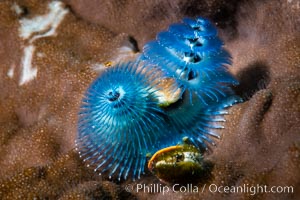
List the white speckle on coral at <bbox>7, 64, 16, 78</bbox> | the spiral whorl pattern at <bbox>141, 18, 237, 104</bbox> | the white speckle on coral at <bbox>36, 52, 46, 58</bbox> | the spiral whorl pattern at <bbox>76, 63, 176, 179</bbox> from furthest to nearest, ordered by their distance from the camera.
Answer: the white speckle on coral at <bbox>7, 64, 16, 78</bbox>
the white speckle on coral at <bbox>36, 52, 46, 58</bbox>
the spiral whorl pattern at <bbox>141, 18, 237, 104</bbox>
the spiral whorl pattern at <bbox>76, 63, 176, 179</bbox>

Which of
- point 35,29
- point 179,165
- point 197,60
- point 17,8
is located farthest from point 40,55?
point 179,165

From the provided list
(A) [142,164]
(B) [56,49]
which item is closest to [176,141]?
(A) [142,164]

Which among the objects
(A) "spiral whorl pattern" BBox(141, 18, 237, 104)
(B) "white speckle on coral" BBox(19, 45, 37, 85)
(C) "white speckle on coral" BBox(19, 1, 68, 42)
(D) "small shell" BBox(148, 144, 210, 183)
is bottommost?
(D) "small shell" BBox(148, 144, 210, 183)

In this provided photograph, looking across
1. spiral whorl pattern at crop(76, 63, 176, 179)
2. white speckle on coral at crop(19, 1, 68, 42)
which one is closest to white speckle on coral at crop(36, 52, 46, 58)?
white speckle on coral at crop(19, 1, 68, 42)

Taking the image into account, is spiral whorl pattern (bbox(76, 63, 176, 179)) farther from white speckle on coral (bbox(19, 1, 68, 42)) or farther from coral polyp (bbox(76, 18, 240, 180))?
white speckle on coral (bbox(19, 1, 68, 42))

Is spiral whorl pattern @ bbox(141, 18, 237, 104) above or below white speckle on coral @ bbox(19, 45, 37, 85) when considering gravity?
below

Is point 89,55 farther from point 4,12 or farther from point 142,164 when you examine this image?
point 142,164

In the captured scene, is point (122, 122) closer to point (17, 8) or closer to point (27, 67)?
point (27, 67)
